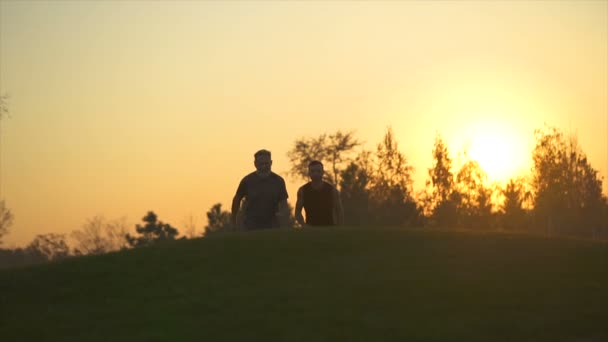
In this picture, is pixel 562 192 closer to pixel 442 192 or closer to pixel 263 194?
pixel 442 192

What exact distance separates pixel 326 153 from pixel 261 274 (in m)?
62.8

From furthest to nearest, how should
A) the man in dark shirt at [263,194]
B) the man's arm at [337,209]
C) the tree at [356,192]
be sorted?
the tree at [356,192], the man in dark shirt at [263,194], the man's arm at [337,209]

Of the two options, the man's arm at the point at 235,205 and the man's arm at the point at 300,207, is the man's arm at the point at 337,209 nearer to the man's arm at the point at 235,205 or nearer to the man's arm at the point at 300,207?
the man's arm at the point at 300,207

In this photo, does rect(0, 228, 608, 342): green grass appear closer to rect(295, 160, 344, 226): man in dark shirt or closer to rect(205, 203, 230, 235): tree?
rect(295, 160, 344, 226): man in dark shirt

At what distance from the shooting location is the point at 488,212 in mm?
69938

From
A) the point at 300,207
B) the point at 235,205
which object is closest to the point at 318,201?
the point at 300,207

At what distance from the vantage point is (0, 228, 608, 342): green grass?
940cm

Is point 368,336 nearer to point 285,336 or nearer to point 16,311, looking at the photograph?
point 285,336

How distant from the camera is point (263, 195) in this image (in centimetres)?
1669

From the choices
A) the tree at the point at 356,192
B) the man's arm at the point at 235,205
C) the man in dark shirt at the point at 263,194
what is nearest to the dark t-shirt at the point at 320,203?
the man in dark shirt at the point at 263,194

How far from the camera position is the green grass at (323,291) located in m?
9.40

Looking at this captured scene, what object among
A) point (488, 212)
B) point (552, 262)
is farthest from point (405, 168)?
point (552, 262)

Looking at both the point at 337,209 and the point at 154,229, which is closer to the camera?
the point at 337,209

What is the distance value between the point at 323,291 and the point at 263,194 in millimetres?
6296
